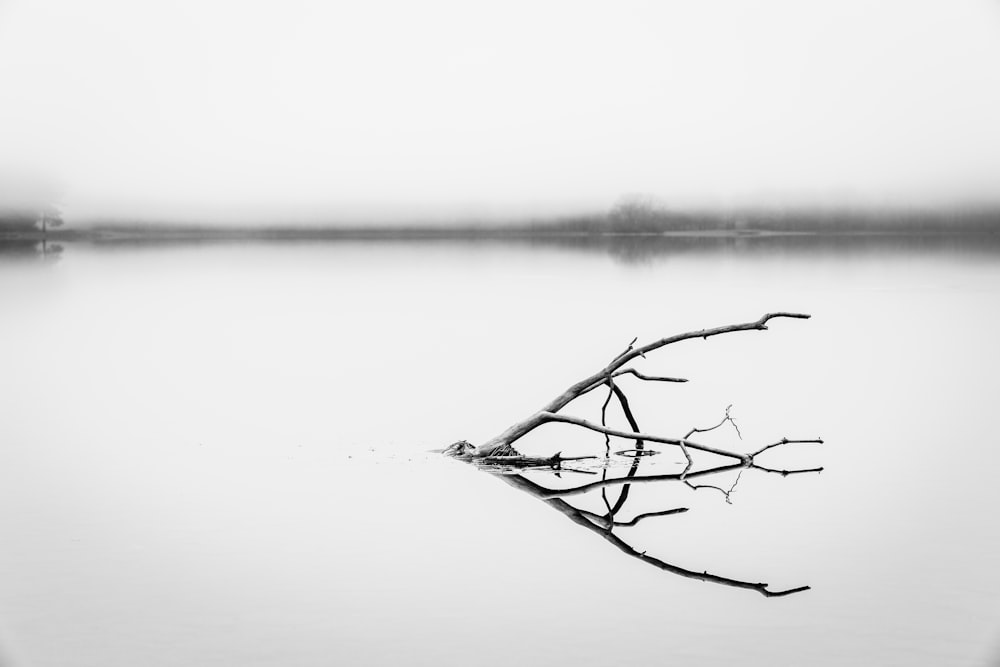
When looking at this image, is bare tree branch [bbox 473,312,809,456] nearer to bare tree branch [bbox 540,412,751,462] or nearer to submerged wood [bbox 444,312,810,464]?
submerged wood [bbox 444,312,810,464]

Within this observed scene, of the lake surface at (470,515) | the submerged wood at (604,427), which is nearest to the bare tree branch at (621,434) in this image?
the submerged wood at (604,427)

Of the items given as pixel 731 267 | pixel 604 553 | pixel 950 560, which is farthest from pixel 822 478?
pixel 731 267

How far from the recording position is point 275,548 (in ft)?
48.5

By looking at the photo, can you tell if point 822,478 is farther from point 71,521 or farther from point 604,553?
point 71,521

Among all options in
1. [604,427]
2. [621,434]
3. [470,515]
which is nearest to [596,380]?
[604,427]

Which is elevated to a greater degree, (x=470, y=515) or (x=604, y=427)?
(x=604, y=427)

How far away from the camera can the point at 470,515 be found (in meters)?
15.9

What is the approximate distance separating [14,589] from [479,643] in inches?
201

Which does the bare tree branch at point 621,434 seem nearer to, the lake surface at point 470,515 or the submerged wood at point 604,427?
the submerged wood at point 604,427

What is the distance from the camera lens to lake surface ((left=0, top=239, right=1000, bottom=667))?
11734 mm

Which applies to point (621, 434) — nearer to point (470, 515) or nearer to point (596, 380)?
point (596, 380)

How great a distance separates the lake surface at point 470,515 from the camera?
11734mm

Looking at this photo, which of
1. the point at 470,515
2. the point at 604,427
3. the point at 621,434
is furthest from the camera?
the point at 604,427

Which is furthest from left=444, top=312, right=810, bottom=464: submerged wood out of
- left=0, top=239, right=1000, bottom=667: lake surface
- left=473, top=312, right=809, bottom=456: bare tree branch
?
left=0, top=239, right=1000, bottom=667: lake surface
